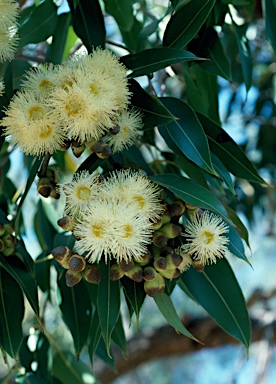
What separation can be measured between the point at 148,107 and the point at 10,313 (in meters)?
0.51

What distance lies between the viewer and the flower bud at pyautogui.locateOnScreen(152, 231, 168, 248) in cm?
109

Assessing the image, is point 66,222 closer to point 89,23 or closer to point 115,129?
point 115,129

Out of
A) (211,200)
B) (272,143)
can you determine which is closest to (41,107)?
(211,200)

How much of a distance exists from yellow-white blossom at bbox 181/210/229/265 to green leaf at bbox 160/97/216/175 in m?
0.09

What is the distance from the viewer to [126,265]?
3.45 ft

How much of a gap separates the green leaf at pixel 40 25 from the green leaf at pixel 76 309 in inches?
24.1

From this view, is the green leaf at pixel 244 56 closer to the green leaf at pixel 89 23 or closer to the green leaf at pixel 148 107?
the green leaf at pixel 89 23

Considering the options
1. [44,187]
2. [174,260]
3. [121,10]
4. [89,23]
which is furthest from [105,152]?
[121,10]

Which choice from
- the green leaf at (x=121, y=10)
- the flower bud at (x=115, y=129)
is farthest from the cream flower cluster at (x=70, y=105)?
the green leaf at (x=121, y=10)

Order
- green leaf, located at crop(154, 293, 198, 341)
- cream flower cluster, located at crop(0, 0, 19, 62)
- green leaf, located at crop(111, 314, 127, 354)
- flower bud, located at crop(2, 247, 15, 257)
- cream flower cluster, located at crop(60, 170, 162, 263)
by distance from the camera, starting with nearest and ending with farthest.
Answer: cream flower cluster, located at crop(60, 170, 162, 263), green leaf, located at crop(154, 293, 198, 341), cream flower cluster, located at crop(0, 0, 19, 62), flower bud, located at crop(2, 247, 15, 257), green leaf, located at crop(111, 314, 127, 354)

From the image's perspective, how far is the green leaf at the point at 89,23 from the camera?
150cm

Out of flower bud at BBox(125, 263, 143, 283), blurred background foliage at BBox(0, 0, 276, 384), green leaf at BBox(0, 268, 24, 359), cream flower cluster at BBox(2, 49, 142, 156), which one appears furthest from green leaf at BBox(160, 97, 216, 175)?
green leaf at BBox(0, 268, 24, 359)

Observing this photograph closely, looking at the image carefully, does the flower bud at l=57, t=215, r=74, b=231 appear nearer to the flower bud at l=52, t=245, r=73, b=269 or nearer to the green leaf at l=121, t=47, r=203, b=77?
the flower bud at l=52, t=245, r=73, b=269

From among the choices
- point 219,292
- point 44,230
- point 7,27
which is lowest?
point 219,292
